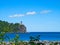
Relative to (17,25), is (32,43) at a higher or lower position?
lower

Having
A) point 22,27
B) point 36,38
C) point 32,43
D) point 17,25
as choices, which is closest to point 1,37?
point 36,38

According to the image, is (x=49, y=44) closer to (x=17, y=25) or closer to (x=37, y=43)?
(x=37, y=43)

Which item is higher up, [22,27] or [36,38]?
[22,27]

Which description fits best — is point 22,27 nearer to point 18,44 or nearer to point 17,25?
point 17,25

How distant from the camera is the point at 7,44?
21609 mm

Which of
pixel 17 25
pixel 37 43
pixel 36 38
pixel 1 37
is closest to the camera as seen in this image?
pixel 37 43

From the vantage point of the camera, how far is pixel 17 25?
97.9 m

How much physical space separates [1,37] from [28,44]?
5093 millimetres

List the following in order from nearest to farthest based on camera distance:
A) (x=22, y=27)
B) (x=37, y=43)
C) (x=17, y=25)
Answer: (x=37, y=43) < (x=17, y=25) < (x=22, y=27)

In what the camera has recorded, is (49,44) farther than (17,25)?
No

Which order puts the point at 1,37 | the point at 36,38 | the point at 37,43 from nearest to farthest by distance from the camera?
the point at 37,43, the point at 36,38, the point at 1,37

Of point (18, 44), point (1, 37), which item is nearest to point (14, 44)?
point (18, 44)

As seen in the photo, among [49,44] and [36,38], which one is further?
[36,38]

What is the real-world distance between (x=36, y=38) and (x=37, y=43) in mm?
2913
